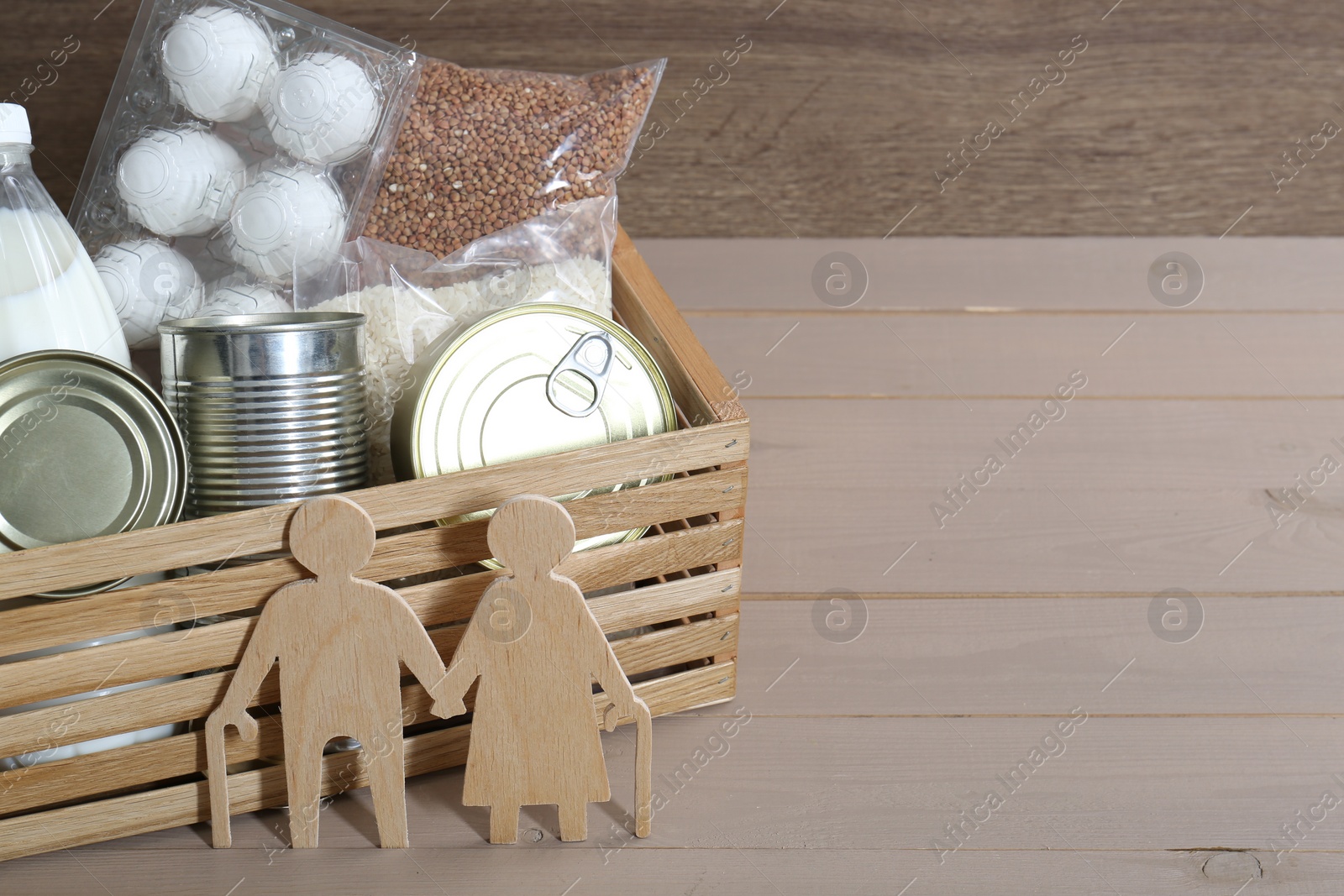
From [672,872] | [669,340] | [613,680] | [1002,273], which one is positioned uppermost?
[1002,273]

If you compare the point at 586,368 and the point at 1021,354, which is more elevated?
the point at 1021,354

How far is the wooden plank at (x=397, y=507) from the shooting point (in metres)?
0.58

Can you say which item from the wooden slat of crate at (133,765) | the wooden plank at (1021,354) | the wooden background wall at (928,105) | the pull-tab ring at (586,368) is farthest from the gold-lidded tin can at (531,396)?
the wooden background wall at (928,105)

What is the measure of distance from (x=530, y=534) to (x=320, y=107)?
0.37 meters

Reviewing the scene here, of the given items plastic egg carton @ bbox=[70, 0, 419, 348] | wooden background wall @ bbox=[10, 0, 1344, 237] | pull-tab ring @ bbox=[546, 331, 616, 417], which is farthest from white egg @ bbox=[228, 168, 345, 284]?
wooden background wall @ bbox=[10, 0, 1344, 237]

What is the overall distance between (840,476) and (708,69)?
43cm

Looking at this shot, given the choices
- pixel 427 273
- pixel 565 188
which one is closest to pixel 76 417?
pixel 427 273

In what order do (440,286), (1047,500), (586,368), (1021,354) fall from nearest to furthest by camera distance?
(586,368)
(440,286)
(1047,500)
(1021,354)

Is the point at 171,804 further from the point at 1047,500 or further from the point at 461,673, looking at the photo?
the point at 1047,500

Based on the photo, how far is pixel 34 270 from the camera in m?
0.66

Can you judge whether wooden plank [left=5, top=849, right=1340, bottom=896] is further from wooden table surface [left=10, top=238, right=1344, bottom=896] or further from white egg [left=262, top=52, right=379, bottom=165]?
white egg [left=262, top=52, right=379, bottom=165]

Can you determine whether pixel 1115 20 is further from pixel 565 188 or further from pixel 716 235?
pixel 565 188

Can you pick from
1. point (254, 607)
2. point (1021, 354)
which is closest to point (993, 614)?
point (1021, 354)

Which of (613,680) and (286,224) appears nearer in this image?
(613,680)
